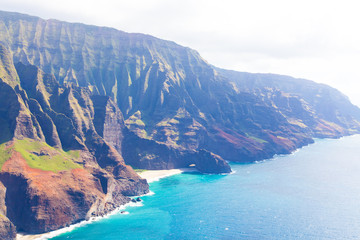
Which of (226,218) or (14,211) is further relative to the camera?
(226,218)

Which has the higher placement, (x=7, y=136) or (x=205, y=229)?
(x=7, y=136)

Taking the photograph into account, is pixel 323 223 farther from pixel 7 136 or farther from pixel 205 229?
pixel 7 136

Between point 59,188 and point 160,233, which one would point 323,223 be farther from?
point 59,188

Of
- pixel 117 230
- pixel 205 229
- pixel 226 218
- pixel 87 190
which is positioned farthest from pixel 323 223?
pixel 87 190

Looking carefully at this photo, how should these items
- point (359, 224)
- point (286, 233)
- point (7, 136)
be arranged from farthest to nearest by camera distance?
point (7, 136)
point (359, 224)
point (286, 233)

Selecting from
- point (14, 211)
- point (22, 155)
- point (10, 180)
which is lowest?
point (14, 211)

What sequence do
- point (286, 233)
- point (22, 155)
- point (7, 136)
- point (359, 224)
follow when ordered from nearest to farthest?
point (286, 233) → point (359, 224) → point (22, 155) → point (7, 136)

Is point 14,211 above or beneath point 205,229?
above

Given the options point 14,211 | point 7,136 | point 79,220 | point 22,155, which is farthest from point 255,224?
point 7,136

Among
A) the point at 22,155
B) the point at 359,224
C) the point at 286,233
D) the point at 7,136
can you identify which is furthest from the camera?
the point at 7,136
